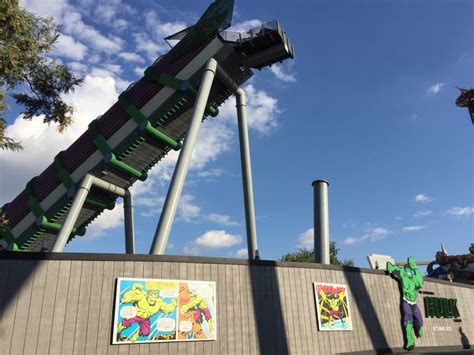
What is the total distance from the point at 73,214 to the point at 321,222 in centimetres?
1100

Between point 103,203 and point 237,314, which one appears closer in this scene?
point 237,314

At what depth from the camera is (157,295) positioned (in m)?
10.4

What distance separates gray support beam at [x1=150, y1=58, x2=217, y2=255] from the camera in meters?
13.1

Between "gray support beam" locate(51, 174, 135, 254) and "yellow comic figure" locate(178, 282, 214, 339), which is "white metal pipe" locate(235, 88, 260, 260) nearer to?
"gray support beam" locate(51, 174, 135, 254)

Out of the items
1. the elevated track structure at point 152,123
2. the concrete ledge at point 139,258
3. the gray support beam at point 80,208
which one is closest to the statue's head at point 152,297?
the concrete ledge at point 139,258

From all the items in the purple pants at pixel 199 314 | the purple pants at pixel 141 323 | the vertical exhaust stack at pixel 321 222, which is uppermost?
the vertical exhaust stack at pixel 321 222

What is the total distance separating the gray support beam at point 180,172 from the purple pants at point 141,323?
2.95 metres

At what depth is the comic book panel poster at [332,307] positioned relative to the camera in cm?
1303

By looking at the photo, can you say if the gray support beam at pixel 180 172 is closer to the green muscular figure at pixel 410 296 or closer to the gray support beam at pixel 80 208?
the gray support beam at pixel 80 208

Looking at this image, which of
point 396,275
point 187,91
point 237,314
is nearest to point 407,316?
point 396,275

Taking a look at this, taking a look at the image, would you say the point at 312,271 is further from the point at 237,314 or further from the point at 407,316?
the point at 407,316

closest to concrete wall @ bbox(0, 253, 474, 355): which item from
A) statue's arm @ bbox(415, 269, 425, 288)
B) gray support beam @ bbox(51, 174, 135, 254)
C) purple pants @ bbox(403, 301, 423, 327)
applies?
purple pants @ bbox(403, 301, 423, 327)

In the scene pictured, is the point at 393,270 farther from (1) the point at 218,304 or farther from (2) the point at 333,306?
(1) the point at 218,304

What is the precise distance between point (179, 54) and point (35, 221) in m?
10.7
